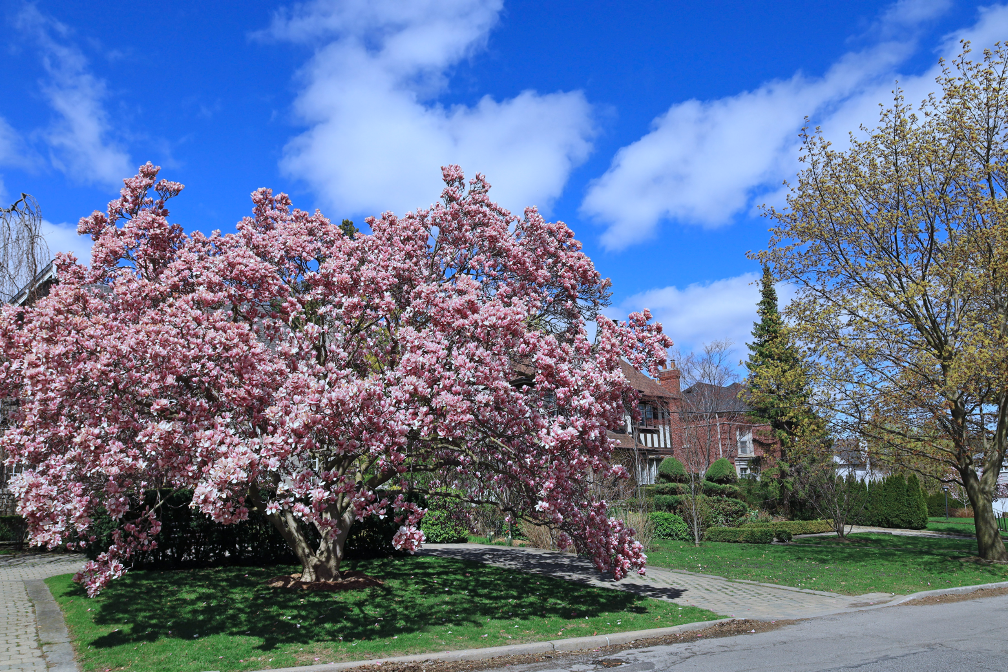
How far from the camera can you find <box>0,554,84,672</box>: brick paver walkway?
25.5ft

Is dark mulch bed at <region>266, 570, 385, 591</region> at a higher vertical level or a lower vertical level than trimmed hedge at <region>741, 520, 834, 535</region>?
higher

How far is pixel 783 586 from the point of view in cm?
1391

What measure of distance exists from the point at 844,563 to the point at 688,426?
2862 centimetres

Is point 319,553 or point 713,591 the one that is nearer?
point 319,553

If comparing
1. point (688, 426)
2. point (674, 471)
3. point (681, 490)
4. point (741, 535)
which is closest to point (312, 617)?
point (741, 535)

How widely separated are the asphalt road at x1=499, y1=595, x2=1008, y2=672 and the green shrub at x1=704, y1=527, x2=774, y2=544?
1238cm

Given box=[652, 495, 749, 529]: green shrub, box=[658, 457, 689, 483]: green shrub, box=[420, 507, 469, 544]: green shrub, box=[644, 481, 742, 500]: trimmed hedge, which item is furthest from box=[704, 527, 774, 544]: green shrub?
box=[420, 507, 469, 544]: green shrub

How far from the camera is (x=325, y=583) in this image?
11.3m

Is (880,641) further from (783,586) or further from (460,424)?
(460,424)

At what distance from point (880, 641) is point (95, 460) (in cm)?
1059

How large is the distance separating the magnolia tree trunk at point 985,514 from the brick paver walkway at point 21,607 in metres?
20.7

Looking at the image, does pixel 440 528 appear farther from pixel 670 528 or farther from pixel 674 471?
pixel 674 471

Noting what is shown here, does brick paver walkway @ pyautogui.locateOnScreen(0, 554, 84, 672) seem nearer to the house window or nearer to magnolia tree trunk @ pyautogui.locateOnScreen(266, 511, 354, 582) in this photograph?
magnolia tree trunk @ pyautogui.locateOnScreen(266, 511, 354, 582)

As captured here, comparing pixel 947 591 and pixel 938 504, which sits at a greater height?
pixel 938 504
